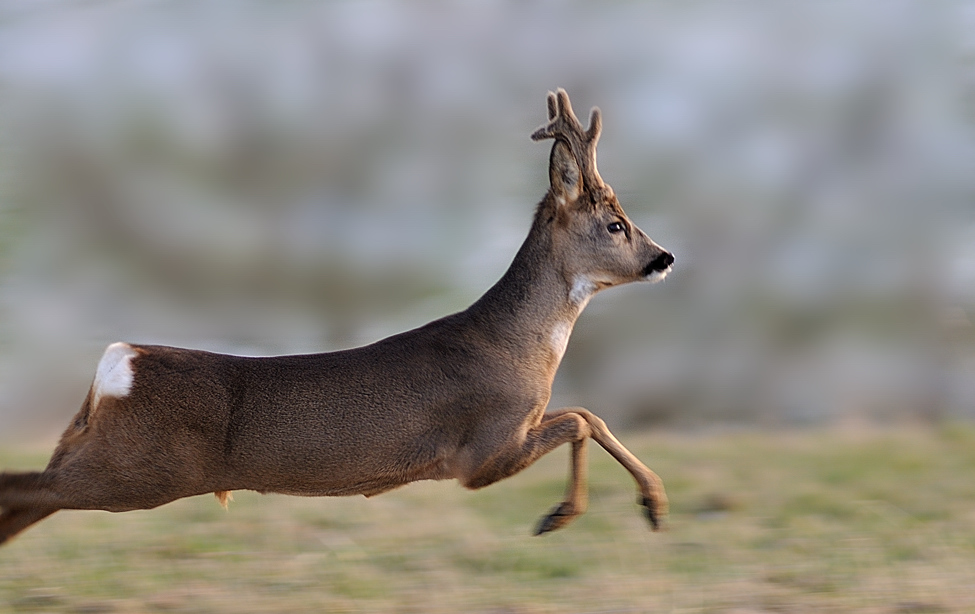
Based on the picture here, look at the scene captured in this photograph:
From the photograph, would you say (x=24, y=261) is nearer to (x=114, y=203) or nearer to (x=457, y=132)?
(x=114, y=203)

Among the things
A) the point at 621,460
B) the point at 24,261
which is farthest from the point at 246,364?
the point at 24,261

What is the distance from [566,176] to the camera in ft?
19.5

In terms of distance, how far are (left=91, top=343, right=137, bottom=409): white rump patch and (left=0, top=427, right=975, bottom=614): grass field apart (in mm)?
1648

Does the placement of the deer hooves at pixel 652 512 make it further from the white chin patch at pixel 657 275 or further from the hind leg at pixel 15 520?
the hind leg at pixel 15 520

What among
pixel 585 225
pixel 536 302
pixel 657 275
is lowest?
pixel 536 302

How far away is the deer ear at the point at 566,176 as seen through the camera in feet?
19.4

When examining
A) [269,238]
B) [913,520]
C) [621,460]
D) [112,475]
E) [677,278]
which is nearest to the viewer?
[112,475]

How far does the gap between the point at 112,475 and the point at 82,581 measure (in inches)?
77.5

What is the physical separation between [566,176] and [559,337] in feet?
2.41

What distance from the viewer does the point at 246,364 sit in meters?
5.47

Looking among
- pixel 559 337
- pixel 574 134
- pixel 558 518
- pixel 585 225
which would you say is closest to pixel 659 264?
pixel 585 225

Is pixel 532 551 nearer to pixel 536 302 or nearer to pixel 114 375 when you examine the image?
pixel 536 302

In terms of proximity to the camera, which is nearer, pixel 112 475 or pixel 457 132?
pixel 112 475

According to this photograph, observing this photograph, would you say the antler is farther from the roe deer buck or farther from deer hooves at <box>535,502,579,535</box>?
deer hooves at <box>535,502,579,535</box>
